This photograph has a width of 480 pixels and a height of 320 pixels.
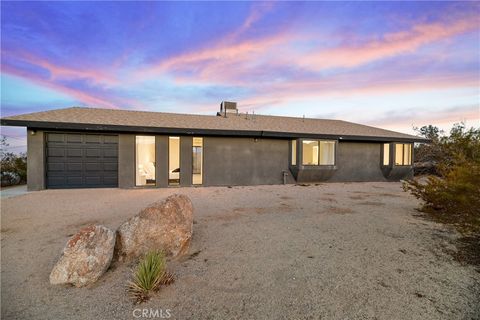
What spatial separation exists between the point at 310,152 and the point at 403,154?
6168 mm

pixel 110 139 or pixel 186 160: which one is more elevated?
pixel 110 139

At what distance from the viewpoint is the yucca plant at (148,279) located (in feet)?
7.98

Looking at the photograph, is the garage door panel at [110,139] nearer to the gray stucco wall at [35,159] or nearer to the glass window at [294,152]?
the gray stucco wall at [35,159]

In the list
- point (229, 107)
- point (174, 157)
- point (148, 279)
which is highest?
point (229, 107)

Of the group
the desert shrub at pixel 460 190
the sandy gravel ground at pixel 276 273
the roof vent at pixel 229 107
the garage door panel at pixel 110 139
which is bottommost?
the sandy gravel ground at pixel 276 273

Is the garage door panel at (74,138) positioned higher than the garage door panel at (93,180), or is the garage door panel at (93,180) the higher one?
the garage door panel at (74,138)

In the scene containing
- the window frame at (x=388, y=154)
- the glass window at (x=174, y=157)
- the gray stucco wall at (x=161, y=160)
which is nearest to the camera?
the gray stucco wall at (x=161, y=160)

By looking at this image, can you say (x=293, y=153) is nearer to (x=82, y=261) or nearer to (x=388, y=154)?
(x=388, y=154)

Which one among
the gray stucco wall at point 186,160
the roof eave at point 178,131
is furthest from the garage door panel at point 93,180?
the gray stucco wall at point 186,160

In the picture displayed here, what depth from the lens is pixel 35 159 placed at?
29.0 feet

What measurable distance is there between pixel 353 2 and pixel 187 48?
22.2 feet

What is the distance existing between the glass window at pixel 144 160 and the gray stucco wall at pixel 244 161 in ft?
7.94

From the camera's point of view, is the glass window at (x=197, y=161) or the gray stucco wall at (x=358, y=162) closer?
the glass window at (x=197, y=161)

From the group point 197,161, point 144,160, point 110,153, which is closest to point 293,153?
point 197,161
